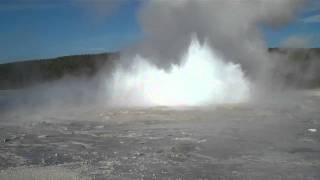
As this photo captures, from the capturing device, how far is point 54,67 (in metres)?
66.6

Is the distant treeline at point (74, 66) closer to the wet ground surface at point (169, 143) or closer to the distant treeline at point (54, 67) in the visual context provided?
the distant treeline at point (54, 67)

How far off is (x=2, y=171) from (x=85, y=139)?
3289 mm

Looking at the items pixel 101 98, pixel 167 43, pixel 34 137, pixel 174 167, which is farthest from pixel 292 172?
pixel 167 43

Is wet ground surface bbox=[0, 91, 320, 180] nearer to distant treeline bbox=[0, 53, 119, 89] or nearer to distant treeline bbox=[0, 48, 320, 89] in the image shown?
distant treeline bbox=[0, 48, 320, 89]

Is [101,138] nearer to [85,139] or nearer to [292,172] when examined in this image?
[85,139]

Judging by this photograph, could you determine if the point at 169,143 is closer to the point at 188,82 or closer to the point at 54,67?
the point at 188,82

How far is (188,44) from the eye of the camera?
24.8 m

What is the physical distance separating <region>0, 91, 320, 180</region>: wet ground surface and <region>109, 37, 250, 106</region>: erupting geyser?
399 centimetres

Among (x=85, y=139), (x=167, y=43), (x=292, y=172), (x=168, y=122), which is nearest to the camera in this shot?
(x=292, y=172)

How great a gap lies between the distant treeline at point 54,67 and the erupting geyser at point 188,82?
31.8 metres

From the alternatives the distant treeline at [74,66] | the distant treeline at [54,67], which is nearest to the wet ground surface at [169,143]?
the distant treeline at [74,66]

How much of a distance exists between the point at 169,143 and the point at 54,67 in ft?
188

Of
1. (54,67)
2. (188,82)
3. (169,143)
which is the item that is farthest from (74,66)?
(169,143)

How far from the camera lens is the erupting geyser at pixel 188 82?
842 inches
